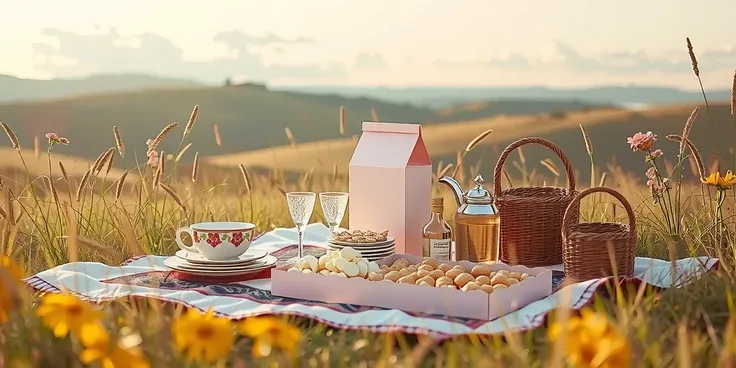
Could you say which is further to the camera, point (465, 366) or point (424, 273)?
point (424, 273)

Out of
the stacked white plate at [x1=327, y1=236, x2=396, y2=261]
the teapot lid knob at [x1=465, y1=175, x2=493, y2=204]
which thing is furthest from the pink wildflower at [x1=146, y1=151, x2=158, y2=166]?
the teapot lid knob at [x1=465, y1=175, x2=493, y2=204]

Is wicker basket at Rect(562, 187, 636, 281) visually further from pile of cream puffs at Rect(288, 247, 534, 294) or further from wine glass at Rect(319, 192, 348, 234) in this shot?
wine glass at Rect(319, 192, 348, 234)

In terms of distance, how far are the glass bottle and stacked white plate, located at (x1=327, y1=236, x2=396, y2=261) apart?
15cm

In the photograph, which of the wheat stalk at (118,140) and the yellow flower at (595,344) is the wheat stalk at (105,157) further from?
the yellow flower at (595,344)

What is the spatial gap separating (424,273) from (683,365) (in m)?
1.57

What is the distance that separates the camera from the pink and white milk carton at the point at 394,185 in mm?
4516

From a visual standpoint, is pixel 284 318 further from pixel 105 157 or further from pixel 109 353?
pixel 105 157

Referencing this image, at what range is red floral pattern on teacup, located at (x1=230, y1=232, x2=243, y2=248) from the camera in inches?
162

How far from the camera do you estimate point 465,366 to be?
2.71 m

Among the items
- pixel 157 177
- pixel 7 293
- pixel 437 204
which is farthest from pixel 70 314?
pixel 157 177

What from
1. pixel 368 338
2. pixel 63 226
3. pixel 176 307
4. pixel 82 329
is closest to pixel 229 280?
pixel 176 307

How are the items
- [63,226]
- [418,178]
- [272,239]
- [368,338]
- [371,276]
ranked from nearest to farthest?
1. [368,338]
2. [371,276]
3. [418,178]
4. [272,239]
5. [63,226]

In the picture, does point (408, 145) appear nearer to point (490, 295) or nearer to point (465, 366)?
point (490, 295)

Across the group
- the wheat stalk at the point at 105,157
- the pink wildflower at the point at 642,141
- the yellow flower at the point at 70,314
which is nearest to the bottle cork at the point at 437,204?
the pink wildflower at the point at 642,141
